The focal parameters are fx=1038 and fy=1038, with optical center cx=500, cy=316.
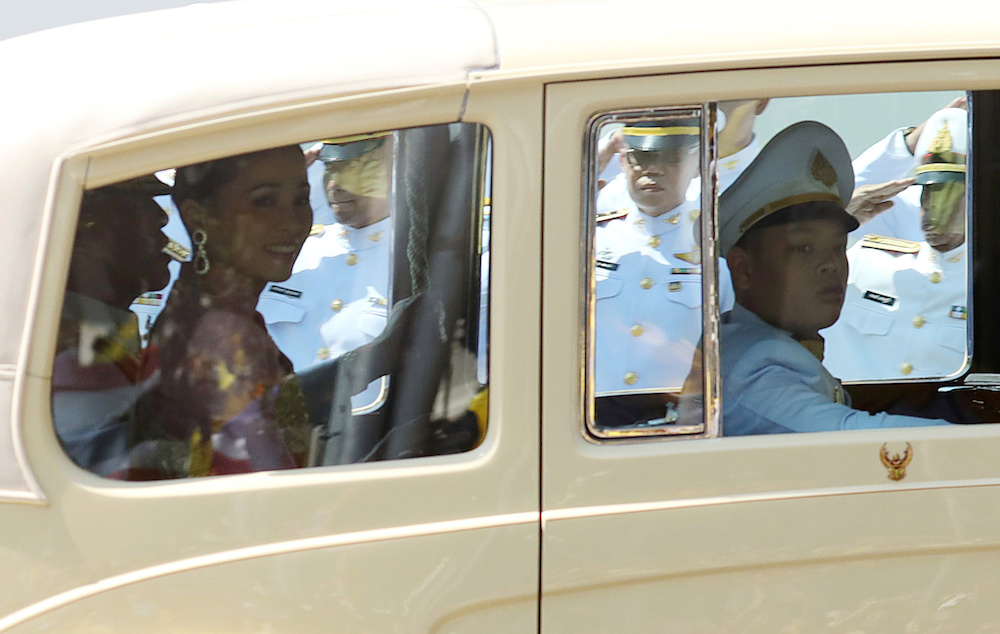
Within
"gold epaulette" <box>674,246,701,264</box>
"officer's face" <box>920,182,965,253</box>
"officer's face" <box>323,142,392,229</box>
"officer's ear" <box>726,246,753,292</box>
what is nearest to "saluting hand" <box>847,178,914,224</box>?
"officer's face" <box>920,182,965,253</box>

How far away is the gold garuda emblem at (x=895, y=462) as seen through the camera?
1645 millimetres

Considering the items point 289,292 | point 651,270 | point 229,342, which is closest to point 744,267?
point 651,270

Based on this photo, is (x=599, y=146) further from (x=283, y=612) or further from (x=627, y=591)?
(x=283, y=612)

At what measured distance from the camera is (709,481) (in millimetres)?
1614

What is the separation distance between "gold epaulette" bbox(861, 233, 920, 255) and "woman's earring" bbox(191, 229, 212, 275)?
47.7 inches

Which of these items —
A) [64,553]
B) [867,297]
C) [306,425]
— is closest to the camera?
[64,553]

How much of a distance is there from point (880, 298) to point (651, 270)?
51 centimetres

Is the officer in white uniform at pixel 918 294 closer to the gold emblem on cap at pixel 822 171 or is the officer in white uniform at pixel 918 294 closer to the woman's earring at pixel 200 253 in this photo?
the gold emblem on cap at pixel 822 171

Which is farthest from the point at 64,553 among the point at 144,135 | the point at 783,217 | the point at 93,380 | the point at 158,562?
the point at 783,217

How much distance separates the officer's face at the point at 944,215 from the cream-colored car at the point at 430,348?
44 cm

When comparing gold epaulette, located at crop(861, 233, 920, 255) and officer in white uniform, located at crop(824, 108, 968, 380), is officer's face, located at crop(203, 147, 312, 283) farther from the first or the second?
gold epaulette, located at crop(861, 233, 920, 255)

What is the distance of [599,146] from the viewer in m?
1.64

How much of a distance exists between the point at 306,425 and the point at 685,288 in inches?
25.5

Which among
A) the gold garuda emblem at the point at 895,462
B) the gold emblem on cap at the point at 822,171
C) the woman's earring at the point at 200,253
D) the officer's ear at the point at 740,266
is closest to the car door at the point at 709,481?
the gold garuda emblem at the point at 895,462
